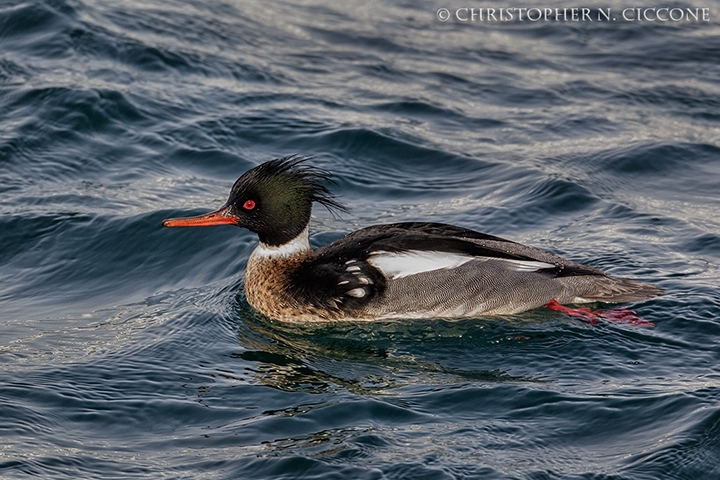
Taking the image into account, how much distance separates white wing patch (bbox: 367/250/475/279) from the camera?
30.3 feet

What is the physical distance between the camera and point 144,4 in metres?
17.2

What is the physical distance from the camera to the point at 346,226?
1151cm

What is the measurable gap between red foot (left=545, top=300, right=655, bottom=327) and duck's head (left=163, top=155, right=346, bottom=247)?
210 centimetres

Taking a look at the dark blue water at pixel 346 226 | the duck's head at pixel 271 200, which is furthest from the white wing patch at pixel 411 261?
the duck's head at pixel 271 200

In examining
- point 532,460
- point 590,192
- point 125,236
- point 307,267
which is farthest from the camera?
point 590,192

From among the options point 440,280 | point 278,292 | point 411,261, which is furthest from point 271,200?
point 440,280

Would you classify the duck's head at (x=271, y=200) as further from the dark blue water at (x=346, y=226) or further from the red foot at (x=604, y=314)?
the red foot at (x=604, y=314)

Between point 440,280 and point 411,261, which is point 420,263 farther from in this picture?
point 440,280

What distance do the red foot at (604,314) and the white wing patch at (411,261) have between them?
0.88m

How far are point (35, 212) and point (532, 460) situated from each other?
6.75 m

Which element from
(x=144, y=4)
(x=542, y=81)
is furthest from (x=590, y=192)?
(x=144, y=4)

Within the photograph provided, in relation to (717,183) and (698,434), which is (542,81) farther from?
(698,434)

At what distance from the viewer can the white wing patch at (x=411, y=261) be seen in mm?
9250

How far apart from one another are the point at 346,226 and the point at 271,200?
1.98 m
